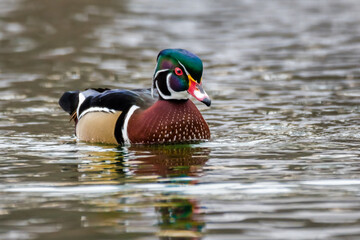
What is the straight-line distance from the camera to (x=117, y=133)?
987 cm

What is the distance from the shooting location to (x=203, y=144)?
989 cm

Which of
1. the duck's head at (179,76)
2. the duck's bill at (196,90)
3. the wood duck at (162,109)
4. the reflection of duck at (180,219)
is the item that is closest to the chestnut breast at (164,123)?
the wood duck at (162,109)

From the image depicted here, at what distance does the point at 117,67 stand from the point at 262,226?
34.9 feet

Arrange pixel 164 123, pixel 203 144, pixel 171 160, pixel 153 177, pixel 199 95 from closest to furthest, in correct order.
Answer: pixel 153 177 < pixel 171 160 < pixel 199 95 < pixel 164 123 < pixel 203 144

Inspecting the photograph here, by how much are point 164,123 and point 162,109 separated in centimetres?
15

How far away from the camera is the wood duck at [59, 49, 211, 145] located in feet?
31.2

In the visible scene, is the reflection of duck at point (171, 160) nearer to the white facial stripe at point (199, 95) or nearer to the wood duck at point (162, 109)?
the wood duck at point (162, 109)

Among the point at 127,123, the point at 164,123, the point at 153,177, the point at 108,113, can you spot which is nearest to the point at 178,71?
the point at 164,123

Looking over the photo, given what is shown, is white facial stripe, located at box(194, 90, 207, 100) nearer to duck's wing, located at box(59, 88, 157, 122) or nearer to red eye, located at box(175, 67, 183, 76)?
red eye, located at box(175, 67, 183, 76)

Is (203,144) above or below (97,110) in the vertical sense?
below

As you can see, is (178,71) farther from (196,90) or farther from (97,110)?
(97,110)

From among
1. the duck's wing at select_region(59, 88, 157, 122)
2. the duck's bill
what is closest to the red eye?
the duck's bill

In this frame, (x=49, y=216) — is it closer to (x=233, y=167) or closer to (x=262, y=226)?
(x=262, y=226)

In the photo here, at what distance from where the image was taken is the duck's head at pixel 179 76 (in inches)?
372
